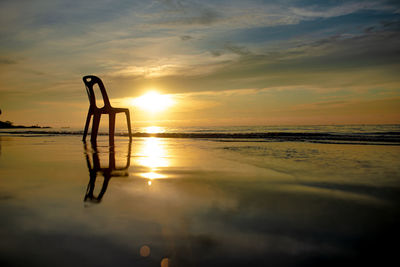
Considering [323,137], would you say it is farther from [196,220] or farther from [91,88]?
[196,220]

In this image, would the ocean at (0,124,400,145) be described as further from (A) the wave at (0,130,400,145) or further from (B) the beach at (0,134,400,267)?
(B) the beach at (0,134,400,267)

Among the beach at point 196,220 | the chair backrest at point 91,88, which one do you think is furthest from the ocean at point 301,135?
the beach at point 196,220

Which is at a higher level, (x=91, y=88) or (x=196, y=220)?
(x=91, y=88)

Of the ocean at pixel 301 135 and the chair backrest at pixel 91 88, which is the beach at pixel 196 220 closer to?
the chair backrest at pixel 91 88

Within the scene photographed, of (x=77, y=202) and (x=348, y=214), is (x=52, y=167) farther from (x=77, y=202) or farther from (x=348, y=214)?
(x=348, y=214)

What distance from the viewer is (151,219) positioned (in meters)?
2.11

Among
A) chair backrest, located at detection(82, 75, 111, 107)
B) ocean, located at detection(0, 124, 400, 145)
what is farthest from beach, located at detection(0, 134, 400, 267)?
ocean, located at detection(0, 124, 400, 145)

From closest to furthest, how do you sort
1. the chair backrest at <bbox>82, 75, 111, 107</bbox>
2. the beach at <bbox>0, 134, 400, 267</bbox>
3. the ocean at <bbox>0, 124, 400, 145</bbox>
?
the beach at <bbox>0, 134, 400, 267</bbox>, the chair backrest at <bbox>82, 75, 111, 107</bbox>, the ocean at <bbox>0, 124, 400, 145</bbox>

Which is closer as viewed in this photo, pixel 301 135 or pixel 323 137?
pixel 323 137

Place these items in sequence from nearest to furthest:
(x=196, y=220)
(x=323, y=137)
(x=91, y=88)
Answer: (x=196, y=220) < (x=91, y=88) < (x=323, y=137)

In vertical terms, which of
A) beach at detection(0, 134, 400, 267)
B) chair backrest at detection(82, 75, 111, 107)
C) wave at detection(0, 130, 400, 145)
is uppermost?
chair backrest at detection(82, 75, 111, 107)

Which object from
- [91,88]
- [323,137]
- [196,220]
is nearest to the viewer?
[196,220]

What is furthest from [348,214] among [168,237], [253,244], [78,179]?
[78,179]

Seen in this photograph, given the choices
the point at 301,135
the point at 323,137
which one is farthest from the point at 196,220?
the point at 301,135
